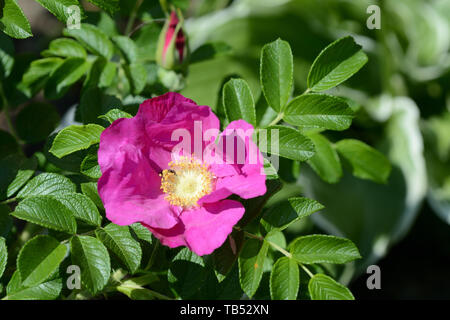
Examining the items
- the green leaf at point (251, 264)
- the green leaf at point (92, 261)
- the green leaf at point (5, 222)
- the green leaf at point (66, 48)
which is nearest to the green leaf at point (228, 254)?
the green leaf at point (251, 264)

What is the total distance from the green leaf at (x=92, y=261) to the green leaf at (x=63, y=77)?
247mm

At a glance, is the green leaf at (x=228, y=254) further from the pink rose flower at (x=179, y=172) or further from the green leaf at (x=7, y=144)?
the green leaf at (x=7, y=144)

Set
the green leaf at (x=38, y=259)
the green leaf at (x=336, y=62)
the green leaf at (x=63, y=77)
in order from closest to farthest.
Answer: the green leaf at (x=38, y=259), the green leaf at (x=336, y=62), the green leaf at (x=63, y=77)

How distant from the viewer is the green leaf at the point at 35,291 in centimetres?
55

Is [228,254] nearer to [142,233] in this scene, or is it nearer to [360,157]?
[142,233]

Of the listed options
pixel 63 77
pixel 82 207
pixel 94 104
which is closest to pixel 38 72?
pixel 63 77

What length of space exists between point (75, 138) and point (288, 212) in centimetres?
23

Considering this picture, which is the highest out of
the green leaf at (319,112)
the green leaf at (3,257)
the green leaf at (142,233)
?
the green leaf at (319,112)

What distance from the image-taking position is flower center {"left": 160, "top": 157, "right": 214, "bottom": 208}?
0.59 meters

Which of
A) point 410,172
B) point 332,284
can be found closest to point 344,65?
point 332,284

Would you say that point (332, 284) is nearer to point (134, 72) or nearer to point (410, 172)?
point (134, 72)

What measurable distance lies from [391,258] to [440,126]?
0.34 meters
